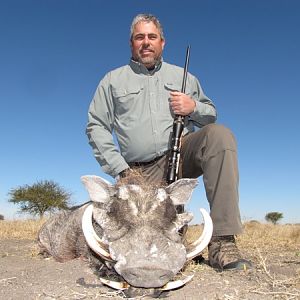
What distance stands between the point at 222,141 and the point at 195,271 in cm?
135

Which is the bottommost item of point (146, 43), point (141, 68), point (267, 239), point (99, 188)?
point (267, 239)

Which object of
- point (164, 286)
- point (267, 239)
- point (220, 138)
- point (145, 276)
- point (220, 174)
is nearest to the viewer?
point (145, 276)

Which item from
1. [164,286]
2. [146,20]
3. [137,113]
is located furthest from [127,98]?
[164,286]

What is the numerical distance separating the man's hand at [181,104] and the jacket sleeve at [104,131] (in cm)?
→ 82

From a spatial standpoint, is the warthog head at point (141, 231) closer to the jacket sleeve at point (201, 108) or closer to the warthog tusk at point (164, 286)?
the warthog tusk at point (164, 286)

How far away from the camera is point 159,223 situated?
3.54 metres

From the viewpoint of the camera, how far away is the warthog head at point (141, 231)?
10.3ft

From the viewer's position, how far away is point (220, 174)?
4.77 metres

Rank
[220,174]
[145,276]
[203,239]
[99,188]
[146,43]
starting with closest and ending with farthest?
[145,276]
[203,239]
[99,188]
[220,174]
[146,43]

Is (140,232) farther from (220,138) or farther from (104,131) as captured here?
(104,131)

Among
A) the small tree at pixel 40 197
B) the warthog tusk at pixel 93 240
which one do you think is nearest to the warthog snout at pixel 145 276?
the warthog tusk at pixel 93 240

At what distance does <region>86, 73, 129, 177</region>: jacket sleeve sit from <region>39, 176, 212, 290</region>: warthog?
3.86ft

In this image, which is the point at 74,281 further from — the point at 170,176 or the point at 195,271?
the point at 170,176

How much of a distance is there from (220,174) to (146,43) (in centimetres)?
207
